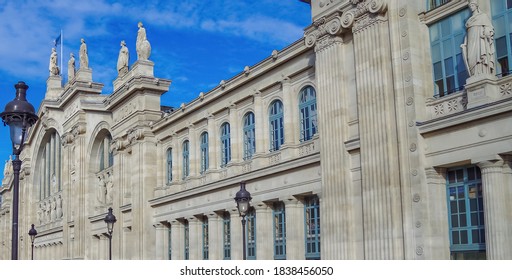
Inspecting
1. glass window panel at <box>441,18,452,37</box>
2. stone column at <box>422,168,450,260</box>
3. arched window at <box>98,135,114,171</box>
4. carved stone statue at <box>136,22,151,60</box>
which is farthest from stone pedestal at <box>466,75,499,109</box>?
arched window at <box>98,135,114,171</box>

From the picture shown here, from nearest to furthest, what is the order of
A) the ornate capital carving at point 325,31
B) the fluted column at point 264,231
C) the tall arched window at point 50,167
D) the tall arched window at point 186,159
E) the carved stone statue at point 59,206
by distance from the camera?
the ornate capital carving at point 325,31, the fluted column at point 264,231, the tall arched window at point 186,159, the carved stone statue at point 59,206, the tall arched window at point 50,167

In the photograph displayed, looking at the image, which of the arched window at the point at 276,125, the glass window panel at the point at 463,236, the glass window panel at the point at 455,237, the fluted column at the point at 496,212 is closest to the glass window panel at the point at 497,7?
the fluted column at the point at 496,212

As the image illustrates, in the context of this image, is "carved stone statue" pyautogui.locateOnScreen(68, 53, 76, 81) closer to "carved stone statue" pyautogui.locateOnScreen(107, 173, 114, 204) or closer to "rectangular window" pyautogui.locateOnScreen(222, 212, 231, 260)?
"carved stone statue" pyautogui.locateOnScreen(107, 173, 114, 204)

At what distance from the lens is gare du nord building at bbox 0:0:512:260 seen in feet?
62.0

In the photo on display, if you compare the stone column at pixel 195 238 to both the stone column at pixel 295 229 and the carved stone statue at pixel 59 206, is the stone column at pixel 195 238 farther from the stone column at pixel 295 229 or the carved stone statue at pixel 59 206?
the carved stone statue at pixel 59 206

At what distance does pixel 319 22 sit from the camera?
24.1 m

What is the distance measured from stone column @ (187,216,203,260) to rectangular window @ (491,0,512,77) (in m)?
19.8

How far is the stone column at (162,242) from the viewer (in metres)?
38.7

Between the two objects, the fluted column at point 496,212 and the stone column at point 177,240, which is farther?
the stone column at point 177,240

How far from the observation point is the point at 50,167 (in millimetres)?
62469

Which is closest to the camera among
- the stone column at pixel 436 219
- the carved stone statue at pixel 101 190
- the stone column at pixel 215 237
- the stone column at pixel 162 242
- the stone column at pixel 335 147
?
the stone column at pixel 436 219

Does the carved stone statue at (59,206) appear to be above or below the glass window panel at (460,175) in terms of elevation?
above

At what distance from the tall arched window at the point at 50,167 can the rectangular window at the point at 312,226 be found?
36215 millimetres

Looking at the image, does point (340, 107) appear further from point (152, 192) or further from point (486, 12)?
point (152, 192)
